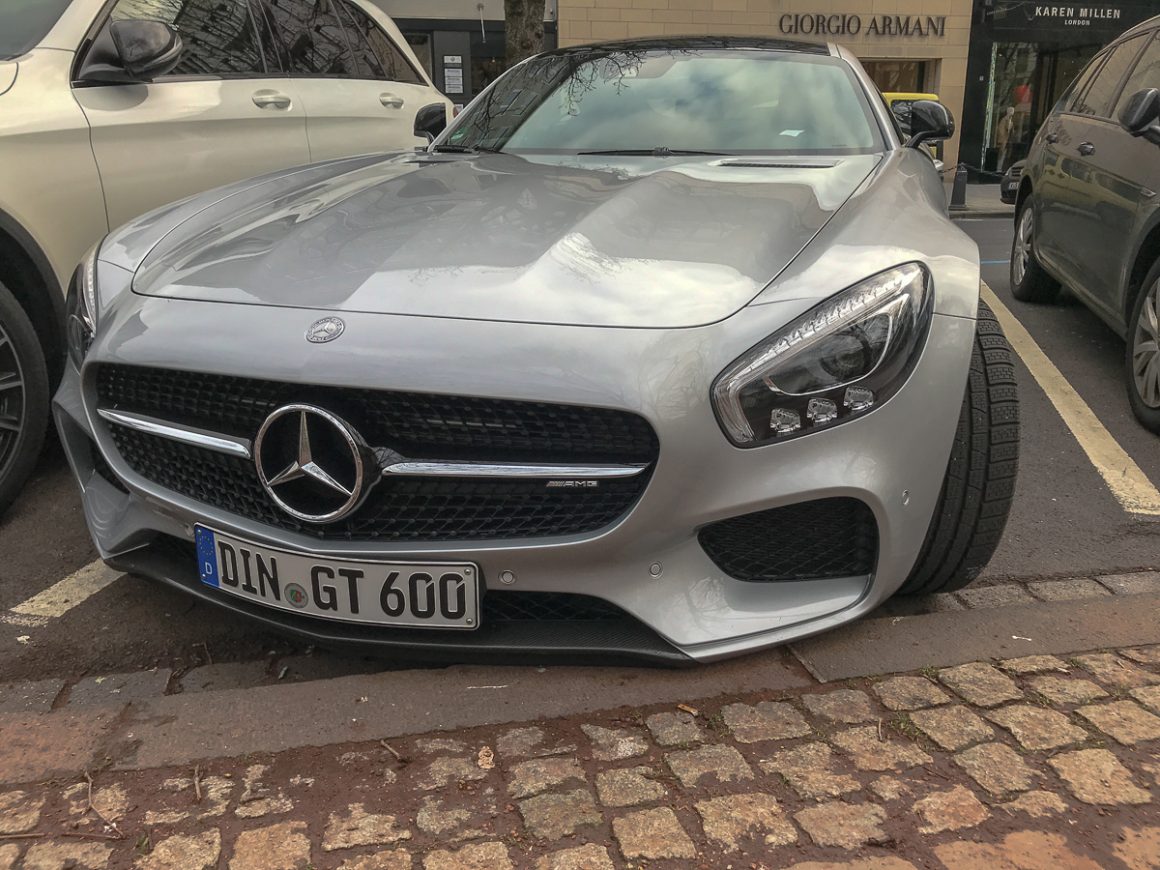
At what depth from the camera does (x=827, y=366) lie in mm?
1887

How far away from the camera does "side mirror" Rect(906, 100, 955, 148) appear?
3514 millimetres

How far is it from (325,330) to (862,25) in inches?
714

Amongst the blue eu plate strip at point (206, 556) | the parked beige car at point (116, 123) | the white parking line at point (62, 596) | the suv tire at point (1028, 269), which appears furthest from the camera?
the suv tire at point (1028, 269)

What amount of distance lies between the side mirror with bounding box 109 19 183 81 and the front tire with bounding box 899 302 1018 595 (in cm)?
285

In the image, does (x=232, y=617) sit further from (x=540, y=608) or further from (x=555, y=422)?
(x=555, y=422)

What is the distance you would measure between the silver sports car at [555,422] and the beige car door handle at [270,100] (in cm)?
201

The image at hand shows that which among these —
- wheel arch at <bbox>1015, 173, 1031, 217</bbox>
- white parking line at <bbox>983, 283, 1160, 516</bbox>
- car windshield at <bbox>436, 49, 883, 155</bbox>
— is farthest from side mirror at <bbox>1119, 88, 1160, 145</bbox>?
wheel arch at <bbox>1015, 173, 1031, 217</bbox>

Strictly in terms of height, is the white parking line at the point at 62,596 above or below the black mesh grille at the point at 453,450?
below

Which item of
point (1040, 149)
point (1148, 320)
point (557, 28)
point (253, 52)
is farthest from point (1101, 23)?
point (253, 52)

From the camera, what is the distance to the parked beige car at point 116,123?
3.04 metres

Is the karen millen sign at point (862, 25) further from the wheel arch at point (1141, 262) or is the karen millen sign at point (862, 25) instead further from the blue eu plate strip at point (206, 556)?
the blue eu plate strip at point (206, 556)

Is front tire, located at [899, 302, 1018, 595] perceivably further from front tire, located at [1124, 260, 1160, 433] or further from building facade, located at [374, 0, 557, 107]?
building facade, located at [374, 0, 557, 107]

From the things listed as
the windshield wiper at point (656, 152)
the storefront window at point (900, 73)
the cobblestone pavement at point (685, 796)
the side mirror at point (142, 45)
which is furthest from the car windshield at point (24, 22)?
the storefront window at point (900, 73)

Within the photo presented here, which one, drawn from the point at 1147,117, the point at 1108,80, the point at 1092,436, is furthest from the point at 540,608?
the point at 1108,80
